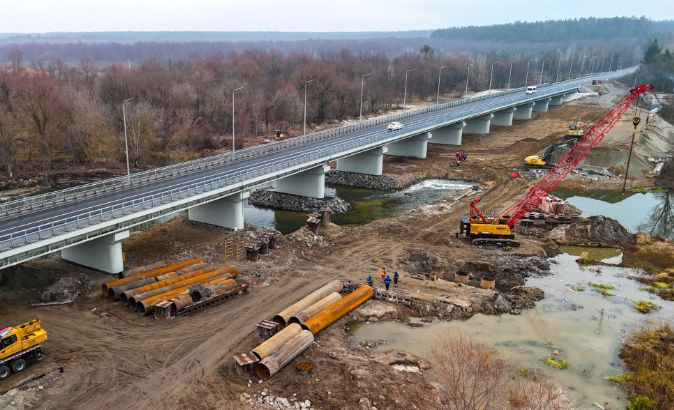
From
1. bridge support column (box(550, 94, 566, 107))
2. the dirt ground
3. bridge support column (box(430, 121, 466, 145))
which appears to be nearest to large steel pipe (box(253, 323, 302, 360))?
the dirt ground

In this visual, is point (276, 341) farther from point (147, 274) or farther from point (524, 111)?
point (524, 111)

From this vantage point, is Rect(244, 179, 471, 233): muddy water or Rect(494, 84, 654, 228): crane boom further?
Rect(244, 179, 471, 233): muddy water

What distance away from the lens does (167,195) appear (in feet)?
128

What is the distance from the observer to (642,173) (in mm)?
75812

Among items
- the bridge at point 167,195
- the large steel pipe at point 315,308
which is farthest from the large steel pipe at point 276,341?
the bridge at point 167,195

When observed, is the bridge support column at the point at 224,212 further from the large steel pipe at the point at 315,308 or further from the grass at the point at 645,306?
the grass at the point at 645,306

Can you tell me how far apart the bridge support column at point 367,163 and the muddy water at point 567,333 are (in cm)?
3360

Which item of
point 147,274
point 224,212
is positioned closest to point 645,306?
point 147,274

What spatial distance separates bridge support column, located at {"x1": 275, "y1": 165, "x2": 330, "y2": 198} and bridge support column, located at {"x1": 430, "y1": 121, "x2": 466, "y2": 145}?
1549 inches

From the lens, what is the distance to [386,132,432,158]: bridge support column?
79062 mm

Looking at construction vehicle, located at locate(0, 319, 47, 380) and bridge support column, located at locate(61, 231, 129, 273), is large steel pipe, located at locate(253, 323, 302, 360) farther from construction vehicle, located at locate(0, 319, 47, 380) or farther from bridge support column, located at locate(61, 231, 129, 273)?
bridge support column, located at locate(61, 231, 129, 273)

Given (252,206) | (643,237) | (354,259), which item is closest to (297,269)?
(354,259)

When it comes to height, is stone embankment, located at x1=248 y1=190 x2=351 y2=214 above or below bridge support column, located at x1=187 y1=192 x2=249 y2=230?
below

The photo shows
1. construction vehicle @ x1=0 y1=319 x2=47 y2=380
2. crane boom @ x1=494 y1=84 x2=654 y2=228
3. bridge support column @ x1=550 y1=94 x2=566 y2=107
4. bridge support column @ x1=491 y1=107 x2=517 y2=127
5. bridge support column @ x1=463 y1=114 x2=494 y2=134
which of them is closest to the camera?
construction vehicle @ x1=0 y1=319 x2=47 y2=380
